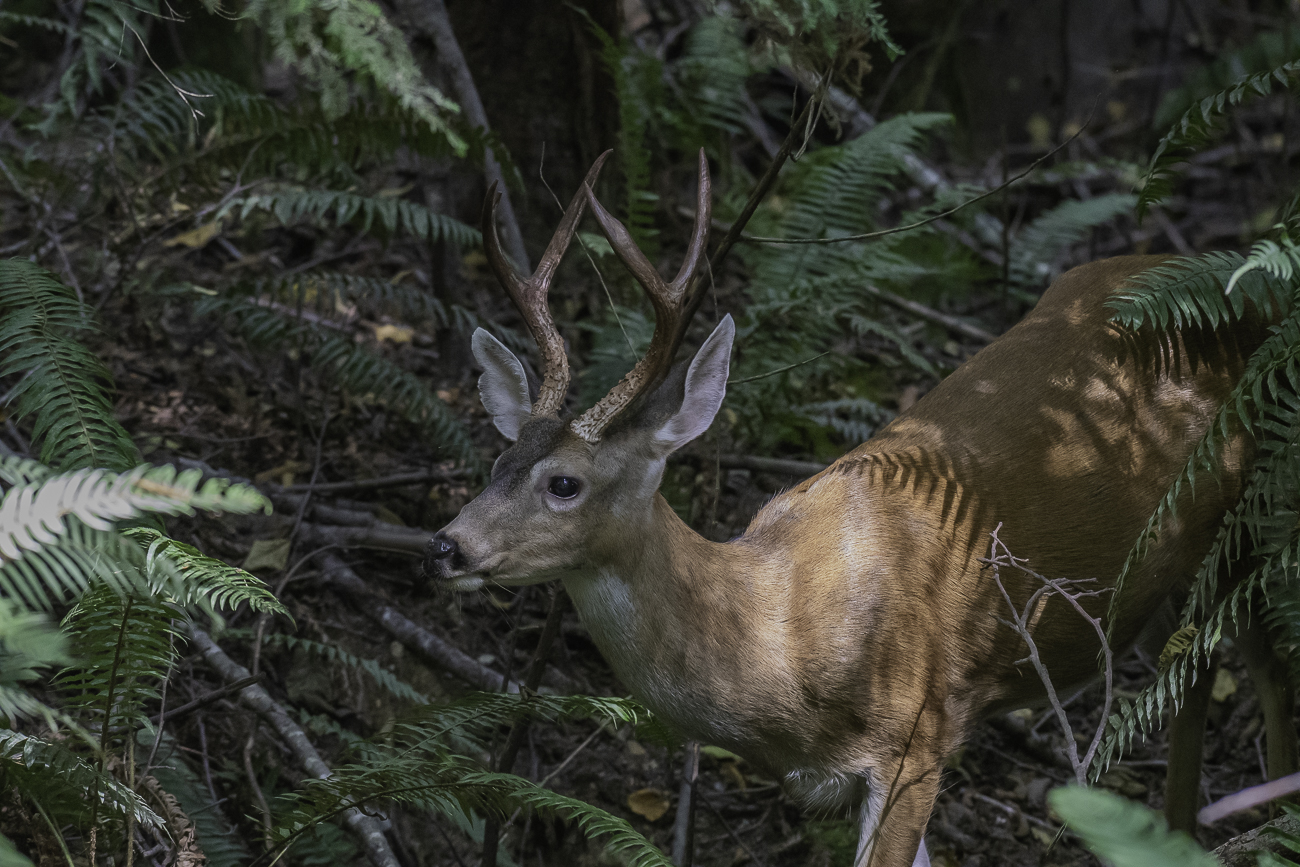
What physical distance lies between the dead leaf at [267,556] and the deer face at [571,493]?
5.63 ft

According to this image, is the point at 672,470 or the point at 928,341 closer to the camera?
the point at 672,470

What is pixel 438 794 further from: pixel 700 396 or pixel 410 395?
pixel 410 395

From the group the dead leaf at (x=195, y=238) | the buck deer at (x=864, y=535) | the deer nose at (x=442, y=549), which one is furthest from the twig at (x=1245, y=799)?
the dead leaf at (x=195, y=238)

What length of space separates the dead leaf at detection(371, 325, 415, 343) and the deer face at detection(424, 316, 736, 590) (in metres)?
3.27

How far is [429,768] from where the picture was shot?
351 centimetres

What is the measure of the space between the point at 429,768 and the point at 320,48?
2390 millimetres

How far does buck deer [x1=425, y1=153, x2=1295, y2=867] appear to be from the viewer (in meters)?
3.83

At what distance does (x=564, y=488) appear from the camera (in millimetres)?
3834

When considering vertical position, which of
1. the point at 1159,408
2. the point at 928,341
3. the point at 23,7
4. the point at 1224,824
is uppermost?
the point at 23,7

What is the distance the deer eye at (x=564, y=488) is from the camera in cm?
383

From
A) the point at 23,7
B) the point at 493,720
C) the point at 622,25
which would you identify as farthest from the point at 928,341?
the point at 23,7

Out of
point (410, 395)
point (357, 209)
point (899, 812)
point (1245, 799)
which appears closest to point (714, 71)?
point (357, 209)

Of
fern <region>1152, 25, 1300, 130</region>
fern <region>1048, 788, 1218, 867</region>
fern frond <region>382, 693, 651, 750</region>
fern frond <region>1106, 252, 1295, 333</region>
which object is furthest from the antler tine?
fern <region>1152, 25, 1300, 130</region>

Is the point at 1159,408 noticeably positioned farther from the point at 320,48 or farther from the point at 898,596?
the point at 320,48
